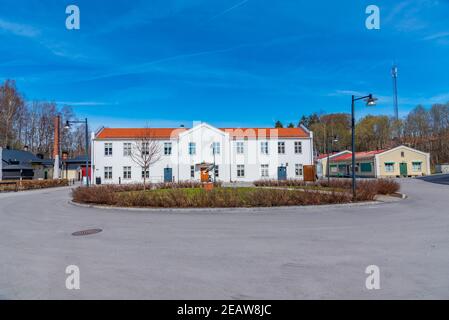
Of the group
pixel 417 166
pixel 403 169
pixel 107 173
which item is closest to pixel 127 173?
pixel 107 173

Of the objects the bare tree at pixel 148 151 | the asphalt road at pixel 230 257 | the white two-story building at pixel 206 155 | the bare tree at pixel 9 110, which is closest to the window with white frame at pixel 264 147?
the white two-story building at pixel 206 155

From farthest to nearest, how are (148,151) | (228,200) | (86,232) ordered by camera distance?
(148,151)
(228,200)
(86,232)

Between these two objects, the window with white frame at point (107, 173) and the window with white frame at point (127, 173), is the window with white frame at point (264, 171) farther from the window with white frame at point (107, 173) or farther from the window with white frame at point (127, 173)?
the window with white frame at point (107, 173)

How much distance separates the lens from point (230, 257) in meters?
5.72

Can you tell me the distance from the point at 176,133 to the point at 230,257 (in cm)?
3537

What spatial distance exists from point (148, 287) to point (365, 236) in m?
6.09

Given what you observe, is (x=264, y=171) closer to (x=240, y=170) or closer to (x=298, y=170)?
(x=240, y=170)

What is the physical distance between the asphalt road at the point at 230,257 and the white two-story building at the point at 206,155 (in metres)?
27.7

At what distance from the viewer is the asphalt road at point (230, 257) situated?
13.5 feet

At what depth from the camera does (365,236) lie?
7383mm

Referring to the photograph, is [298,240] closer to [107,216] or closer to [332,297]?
[332,297]

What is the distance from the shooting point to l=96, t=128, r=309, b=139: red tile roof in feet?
128

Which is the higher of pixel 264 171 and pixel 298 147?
pixel 298 147
